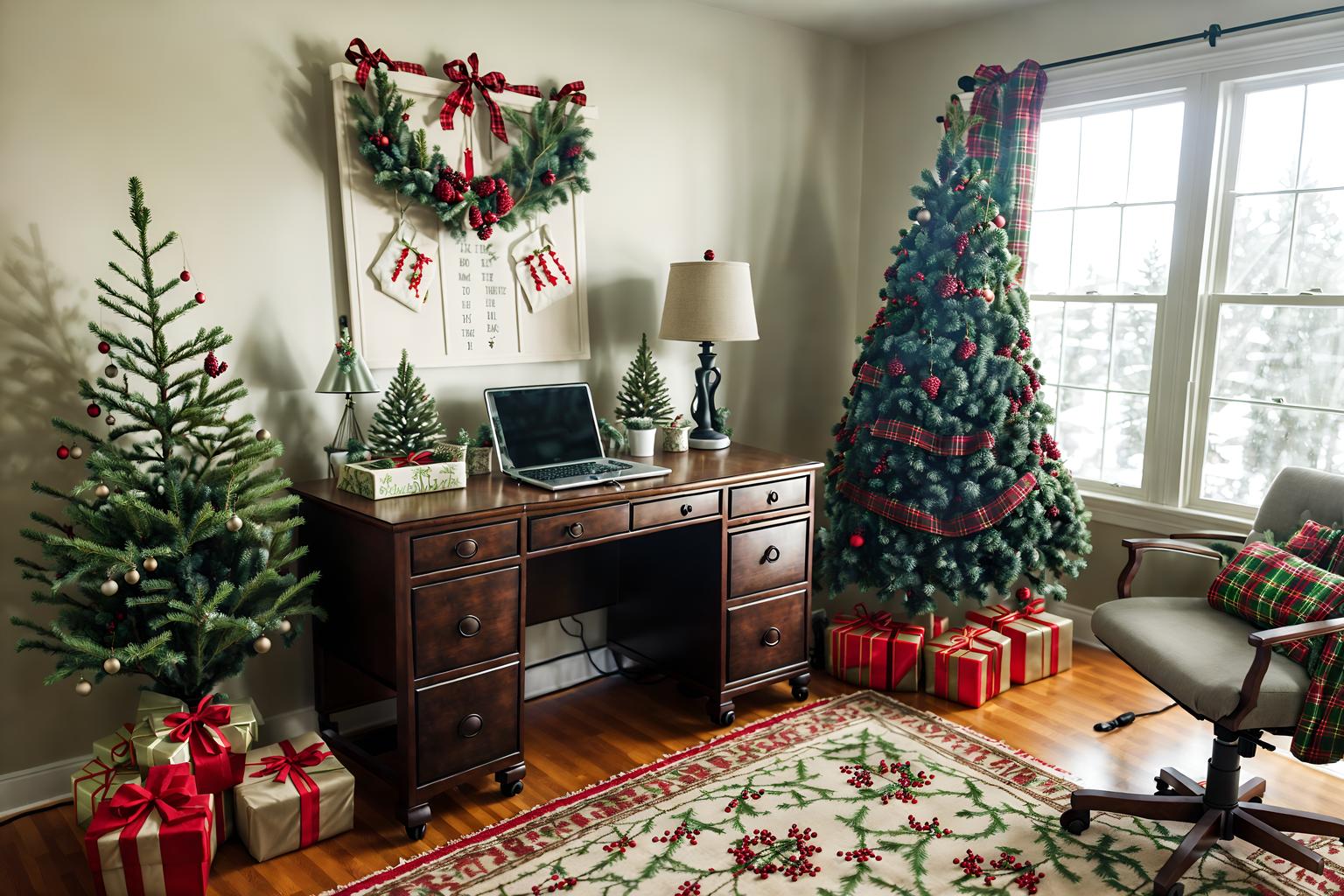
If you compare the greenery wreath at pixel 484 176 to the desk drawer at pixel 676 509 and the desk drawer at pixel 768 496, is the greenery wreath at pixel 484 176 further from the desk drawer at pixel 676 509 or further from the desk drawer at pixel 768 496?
the desk drawer at pixel 768 496

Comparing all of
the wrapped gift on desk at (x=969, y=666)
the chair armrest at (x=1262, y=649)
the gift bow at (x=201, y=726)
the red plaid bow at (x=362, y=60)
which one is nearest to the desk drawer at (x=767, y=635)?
the wrapped gift on desk at (x=969, y=666)

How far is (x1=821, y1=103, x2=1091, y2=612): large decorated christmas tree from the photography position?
3275 millimetres

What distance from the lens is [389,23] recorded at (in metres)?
2.81

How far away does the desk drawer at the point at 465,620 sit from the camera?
2.43 meters

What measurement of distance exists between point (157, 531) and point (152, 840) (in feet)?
2.29

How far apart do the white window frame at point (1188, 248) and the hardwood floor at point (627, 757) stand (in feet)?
2.16

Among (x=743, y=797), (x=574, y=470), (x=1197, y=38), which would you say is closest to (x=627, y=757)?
(x=743, y=797)

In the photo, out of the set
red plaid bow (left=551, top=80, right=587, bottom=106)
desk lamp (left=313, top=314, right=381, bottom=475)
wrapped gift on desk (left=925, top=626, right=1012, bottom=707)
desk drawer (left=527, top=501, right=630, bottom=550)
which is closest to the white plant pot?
desk drawer (left=527, top=501, right=630, bottom=550)

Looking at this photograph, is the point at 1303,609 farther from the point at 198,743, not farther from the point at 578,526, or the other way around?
the point at 198,743

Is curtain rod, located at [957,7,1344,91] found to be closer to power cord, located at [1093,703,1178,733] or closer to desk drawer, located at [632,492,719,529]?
desk drawer, located at [632,492,719,529]

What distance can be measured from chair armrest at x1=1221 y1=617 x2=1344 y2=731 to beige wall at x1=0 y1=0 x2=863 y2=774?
2105mm

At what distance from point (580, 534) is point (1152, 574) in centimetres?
221

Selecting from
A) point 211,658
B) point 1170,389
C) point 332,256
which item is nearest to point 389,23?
point 332,256

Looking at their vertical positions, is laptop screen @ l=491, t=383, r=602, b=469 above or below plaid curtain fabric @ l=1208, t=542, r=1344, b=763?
above
